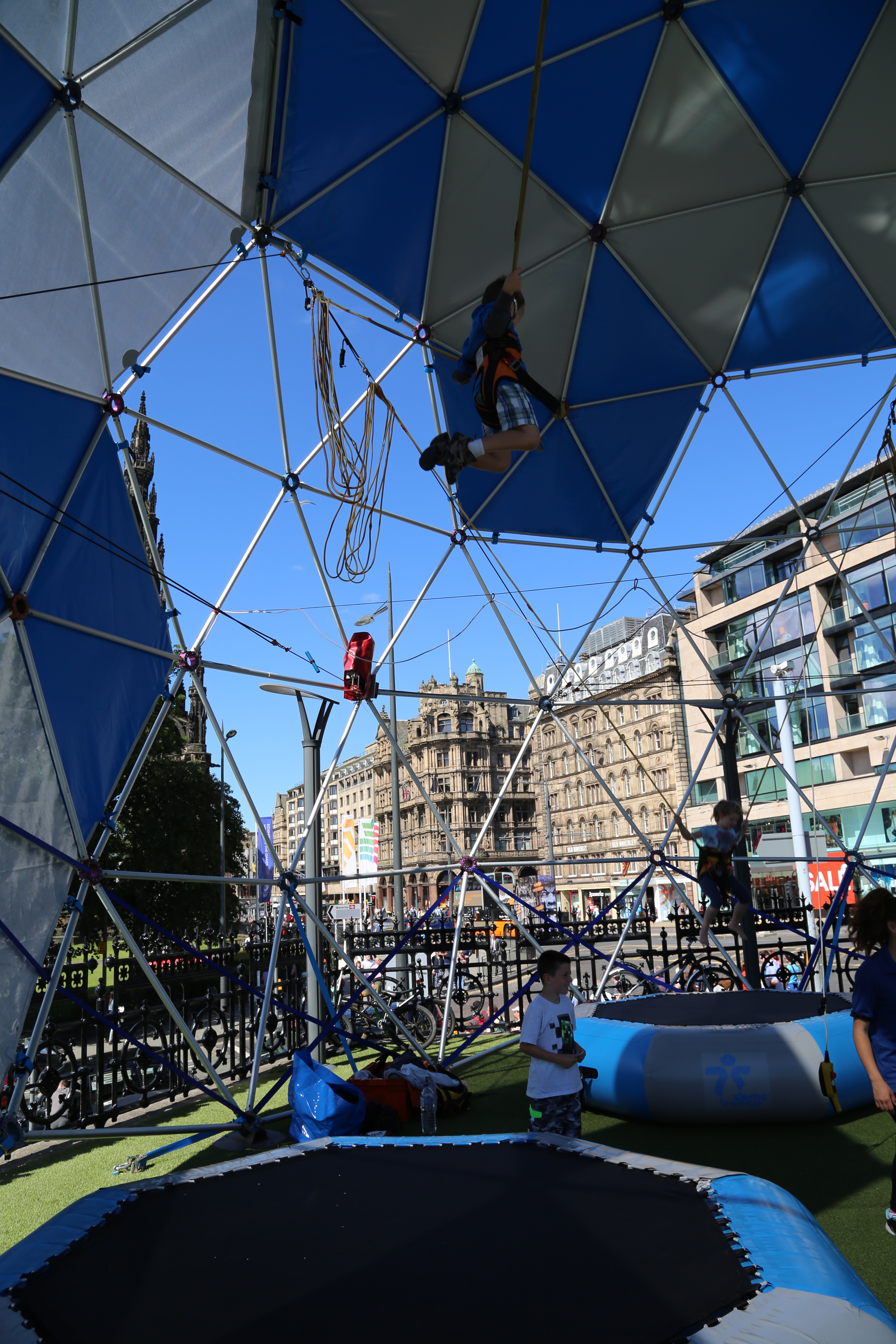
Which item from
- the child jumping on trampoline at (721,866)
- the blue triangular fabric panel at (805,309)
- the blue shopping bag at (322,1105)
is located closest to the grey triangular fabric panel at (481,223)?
the blue triangular fabric panel at (805,309)

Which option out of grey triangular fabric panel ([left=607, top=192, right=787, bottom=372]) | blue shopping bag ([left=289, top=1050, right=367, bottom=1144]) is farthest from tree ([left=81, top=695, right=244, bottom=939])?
grey triangular fabric panel ([left=607, top=192, right=787, bottom=372])

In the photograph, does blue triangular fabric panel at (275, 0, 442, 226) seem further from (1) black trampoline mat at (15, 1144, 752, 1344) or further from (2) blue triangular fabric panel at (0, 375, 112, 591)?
(1) black trampoline mat at (15, 1144, 752, 1344)

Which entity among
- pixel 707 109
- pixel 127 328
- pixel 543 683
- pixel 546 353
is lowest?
pixel 127 328

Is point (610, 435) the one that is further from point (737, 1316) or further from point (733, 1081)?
point (737, 1316)

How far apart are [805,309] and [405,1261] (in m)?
9.03

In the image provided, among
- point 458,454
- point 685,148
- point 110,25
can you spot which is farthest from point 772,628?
point 110,25

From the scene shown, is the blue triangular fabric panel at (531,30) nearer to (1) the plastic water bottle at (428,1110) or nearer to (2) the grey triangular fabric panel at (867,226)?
(2) the grey triangular fabric panel at (867,226)

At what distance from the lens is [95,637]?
6.94 meters

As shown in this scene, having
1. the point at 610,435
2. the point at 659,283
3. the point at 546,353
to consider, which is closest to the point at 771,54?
the point at 659,283

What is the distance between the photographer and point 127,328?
6.99 m

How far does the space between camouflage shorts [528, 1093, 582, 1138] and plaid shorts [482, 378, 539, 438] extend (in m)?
4.05

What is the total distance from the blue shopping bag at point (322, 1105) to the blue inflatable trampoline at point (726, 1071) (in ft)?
6.04

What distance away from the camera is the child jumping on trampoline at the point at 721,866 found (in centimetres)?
953

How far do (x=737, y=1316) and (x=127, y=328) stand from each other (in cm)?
727
